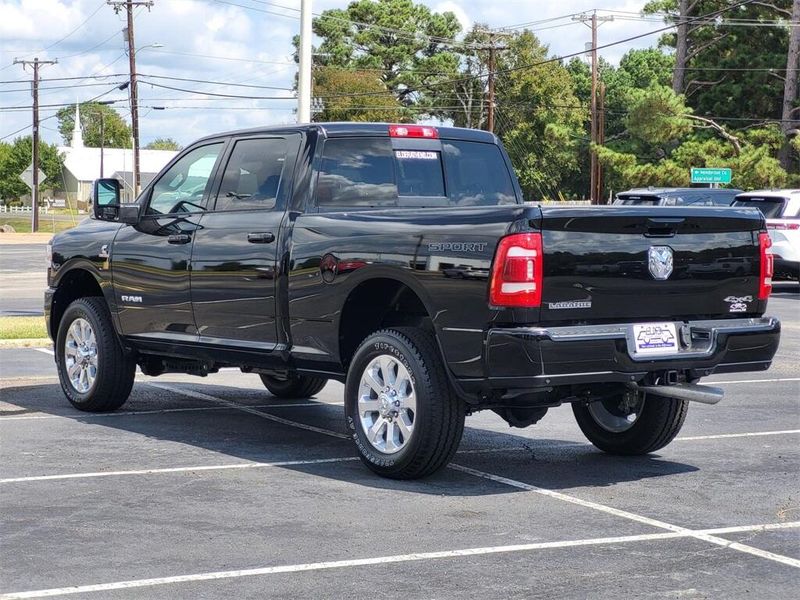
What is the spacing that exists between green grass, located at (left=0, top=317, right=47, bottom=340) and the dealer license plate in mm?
9656

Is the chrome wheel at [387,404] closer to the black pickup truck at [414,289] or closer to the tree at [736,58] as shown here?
the black pickup truck at [414,289]

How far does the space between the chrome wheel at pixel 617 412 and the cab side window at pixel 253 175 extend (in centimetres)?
252

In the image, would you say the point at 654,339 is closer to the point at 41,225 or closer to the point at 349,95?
the point at 349,95

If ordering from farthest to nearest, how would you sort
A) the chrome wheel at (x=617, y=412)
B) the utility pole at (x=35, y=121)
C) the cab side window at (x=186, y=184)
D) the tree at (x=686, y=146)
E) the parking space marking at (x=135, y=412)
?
the utility pole at (x=35, y=121) < the tree at (x=686, y=146) < the parking space marking at (x=135, y=412) < the cab side window at (x=186, y=184) < the chrome wheel at (x=617, y=412)

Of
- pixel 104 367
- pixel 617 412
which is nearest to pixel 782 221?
pixel 617 412

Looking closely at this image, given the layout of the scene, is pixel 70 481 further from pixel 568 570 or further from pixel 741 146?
pixel 741 146

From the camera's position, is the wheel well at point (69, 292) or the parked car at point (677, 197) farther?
the parked car at point (677, 197)

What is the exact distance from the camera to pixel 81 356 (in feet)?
33.7

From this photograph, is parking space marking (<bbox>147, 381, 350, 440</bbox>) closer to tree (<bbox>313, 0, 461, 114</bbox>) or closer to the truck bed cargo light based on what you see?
the truck bed cargo light

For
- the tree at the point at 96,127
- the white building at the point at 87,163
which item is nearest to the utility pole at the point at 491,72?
the white building at the point at 87,163

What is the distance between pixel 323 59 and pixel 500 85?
41.1ft

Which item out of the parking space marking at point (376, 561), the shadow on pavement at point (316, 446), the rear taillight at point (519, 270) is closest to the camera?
the parking space marking at point (376, 561)

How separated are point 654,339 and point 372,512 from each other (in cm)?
183

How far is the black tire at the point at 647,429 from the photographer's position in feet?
27.5
